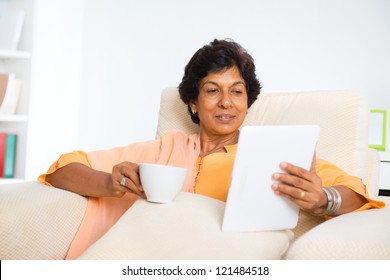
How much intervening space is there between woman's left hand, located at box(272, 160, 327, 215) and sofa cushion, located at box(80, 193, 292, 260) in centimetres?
8

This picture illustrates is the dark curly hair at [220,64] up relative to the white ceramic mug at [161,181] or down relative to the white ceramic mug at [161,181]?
up

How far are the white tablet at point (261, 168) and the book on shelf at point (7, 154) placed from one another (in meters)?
2.30

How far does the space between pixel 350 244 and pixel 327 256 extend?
0.14 ft

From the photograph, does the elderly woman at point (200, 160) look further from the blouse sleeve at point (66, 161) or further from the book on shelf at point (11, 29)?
the book on shelf at point (11, 29)

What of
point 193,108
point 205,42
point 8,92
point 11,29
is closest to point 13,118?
point 8,92

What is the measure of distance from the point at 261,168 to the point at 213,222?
140 millimetres

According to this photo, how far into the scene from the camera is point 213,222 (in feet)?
3.45

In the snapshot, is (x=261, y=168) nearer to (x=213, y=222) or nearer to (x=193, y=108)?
(x=213, y=222)

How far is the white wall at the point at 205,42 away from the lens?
9.68 feet

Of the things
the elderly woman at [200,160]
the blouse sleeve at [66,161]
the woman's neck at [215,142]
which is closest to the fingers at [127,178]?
the elderly woman at [200,160]

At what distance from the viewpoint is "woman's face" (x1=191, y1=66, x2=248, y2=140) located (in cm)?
154

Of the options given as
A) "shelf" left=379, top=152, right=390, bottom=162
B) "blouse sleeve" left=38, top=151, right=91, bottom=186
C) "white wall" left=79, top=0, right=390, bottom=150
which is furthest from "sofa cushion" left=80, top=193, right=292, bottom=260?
"white wall" left=79, top=0, right=390, bottom=150

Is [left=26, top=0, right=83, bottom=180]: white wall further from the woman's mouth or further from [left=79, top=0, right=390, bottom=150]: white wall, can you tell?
the woman's mouth

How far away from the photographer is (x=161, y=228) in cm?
104
